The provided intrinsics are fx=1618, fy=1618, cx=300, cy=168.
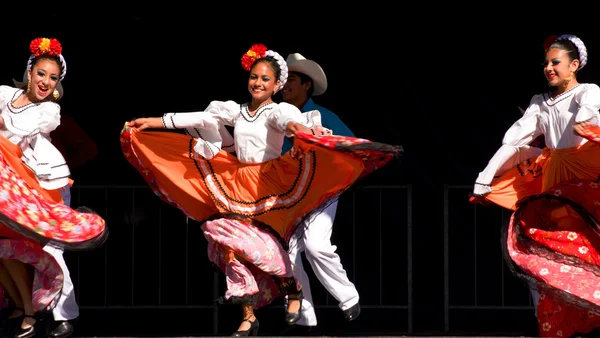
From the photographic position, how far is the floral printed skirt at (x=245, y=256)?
8.68m

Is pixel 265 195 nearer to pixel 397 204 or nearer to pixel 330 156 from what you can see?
pixel 330 156

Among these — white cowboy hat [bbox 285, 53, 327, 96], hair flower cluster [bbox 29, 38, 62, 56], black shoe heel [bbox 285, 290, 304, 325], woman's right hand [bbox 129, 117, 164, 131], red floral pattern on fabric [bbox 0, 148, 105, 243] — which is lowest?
black shoe heel [bbox 285, 290, 304, 325]

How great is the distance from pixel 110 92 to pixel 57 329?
2257 mm

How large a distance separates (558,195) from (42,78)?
2.85 meters

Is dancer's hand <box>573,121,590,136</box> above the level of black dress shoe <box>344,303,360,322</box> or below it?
above

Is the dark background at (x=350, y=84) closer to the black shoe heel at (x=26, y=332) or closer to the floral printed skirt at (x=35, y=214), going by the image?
the black shoe heel at (x=26, y=332)

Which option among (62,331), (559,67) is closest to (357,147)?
(559,67)

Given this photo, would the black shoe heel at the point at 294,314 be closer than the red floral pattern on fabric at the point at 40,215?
No

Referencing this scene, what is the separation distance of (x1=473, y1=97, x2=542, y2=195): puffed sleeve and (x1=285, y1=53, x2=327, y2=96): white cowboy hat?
50.5 inches

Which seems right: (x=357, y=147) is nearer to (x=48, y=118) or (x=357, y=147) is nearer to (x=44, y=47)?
(x=48, y=118)

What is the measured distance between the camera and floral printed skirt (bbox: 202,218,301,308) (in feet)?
28.5

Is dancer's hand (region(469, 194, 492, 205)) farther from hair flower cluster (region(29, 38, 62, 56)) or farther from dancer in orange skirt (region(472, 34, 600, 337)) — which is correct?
hair flower cluster (region(29, 38, 62, 56))

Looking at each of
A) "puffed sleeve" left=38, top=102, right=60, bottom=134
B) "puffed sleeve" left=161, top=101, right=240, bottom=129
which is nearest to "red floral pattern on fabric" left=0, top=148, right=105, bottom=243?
"puffed sleeve" left=38, top=102, right=60, bottom=134

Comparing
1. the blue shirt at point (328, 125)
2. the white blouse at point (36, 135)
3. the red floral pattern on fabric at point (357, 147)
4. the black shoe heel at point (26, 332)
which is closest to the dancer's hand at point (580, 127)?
the red floral pattern on fabric at point (357, 147)
